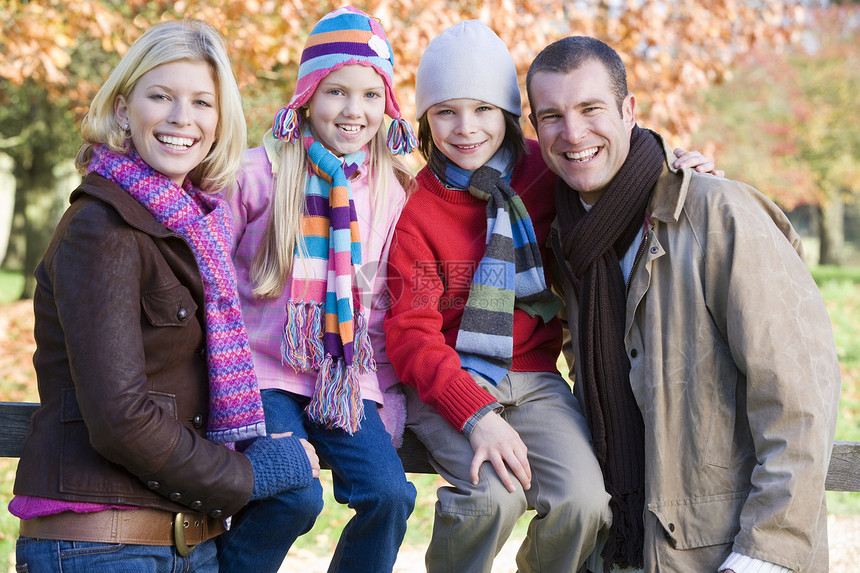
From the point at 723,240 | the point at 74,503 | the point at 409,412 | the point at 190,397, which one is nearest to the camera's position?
the point at 74,503

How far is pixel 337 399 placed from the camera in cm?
262

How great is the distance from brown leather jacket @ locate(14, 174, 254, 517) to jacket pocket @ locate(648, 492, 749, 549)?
1.25m

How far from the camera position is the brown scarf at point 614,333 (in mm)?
2566

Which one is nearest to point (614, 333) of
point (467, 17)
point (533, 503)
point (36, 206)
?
point (533, 503)

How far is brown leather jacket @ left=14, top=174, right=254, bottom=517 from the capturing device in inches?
75.1

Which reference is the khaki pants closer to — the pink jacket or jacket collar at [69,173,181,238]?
the pink jacket

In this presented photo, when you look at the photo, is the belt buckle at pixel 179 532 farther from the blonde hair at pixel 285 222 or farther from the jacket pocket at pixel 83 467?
the blonde hair at pixel 285 222

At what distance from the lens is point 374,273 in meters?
2.92

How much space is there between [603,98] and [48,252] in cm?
179

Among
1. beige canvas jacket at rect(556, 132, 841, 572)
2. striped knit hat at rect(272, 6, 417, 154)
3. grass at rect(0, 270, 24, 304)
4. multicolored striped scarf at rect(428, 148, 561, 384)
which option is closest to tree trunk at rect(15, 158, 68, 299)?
grass at rect(0, 270, 24, 304)

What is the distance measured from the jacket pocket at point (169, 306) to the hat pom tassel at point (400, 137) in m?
1.14

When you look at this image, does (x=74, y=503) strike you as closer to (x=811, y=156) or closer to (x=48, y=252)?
(x=48, y=252)

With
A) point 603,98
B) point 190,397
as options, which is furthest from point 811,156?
point 190,397

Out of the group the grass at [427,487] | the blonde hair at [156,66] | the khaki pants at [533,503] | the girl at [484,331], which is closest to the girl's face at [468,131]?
the girl at [484,331]
